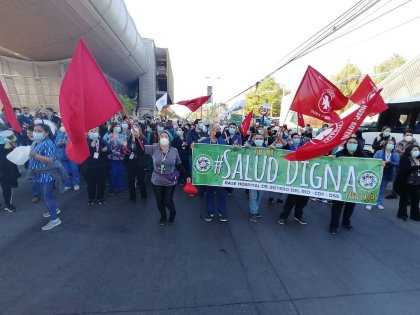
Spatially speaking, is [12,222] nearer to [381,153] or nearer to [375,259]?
[375,259]

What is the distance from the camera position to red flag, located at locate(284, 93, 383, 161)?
12.5 ft

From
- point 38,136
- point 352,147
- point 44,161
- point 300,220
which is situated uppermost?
point 38,136

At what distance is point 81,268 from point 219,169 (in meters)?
2.85

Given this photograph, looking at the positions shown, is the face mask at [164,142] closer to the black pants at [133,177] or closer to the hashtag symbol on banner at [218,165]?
the hashtag symbol on banner at [218,165]

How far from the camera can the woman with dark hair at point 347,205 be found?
15.1 ft

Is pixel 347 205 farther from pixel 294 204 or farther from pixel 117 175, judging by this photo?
pixel 117 175

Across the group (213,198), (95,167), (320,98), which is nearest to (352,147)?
(320,98)

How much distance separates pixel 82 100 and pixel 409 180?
257 inches

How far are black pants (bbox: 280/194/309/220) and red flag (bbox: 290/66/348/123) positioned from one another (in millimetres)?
2004

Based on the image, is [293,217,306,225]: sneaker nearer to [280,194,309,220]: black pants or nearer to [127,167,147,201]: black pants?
[280,194,309,220]: black pants

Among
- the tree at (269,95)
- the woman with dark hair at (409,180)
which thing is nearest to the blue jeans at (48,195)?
the woman with dark hair at (409,180)

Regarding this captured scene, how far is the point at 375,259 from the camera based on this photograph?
12.6 ft

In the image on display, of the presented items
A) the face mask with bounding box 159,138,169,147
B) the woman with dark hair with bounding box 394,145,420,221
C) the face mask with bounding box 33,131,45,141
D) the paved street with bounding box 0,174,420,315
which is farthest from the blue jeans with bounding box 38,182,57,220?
the woman with dark hair with bounding box 394,145,420,221

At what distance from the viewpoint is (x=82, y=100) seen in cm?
332
